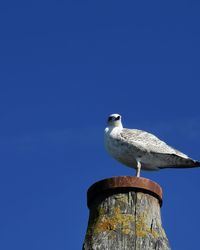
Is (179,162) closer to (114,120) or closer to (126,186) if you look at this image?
(114,120)

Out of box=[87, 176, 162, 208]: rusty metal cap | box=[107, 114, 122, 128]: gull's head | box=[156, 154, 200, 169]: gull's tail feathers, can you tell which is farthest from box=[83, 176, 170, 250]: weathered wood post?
box=[107, 114, 122, 128]: gull's head

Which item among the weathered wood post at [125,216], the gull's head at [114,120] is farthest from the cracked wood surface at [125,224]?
the gull's head at [114,120]

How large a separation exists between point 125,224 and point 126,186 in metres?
0.33

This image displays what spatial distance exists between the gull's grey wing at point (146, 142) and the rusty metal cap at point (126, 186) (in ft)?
10.6

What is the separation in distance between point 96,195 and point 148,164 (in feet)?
10.1

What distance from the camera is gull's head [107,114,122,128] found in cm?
766

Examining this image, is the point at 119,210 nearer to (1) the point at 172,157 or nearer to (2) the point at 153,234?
(2) the point at 153,234

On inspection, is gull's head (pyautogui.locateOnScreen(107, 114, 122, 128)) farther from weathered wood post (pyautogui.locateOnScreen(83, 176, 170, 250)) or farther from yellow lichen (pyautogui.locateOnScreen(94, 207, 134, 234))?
yellow lichen (pyautogui.locateOnScreen(94, 207, 134, 234))

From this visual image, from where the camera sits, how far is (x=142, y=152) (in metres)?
6.73

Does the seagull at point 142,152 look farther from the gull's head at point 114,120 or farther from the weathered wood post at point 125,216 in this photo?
the weathered wood post at point 125,216

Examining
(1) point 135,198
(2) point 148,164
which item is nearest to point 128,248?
(1) point 135,198

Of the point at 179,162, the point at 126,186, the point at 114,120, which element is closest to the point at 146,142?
the point at 179,162

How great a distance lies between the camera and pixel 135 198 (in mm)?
3426

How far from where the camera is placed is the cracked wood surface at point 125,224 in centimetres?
Answer: 316
